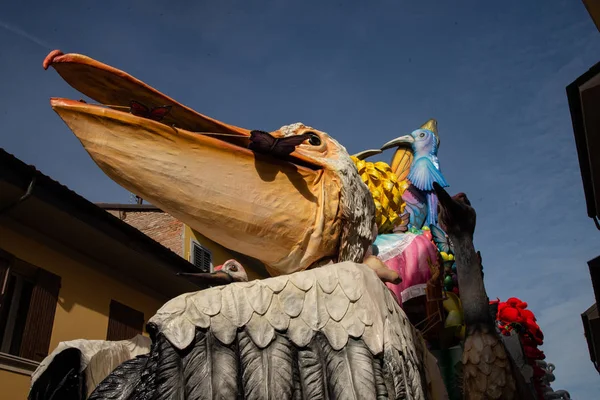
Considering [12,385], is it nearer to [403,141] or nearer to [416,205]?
[416,205]

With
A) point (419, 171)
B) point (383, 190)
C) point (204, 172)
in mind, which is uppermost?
point (419, 171)

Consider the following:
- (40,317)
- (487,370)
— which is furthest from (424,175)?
(40,317)

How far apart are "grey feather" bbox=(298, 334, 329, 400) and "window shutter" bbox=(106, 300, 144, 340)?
8.02 metres

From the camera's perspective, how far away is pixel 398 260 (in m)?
4.46

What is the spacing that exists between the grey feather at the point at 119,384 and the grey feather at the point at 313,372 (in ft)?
1.75

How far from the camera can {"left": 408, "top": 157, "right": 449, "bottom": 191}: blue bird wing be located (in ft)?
21.2

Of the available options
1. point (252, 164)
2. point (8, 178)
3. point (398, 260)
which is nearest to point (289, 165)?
point (252, 164)

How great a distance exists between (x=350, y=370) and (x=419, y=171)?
16.2 ft

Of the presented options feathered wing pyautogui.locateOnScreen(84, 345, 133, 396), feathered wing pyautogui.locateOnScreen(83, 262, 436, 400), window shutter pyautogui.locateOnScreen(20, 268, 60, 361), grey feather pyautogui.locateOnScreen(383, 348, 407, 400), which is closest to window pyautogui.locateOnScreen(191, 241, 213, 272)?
window shutter pyautogui.locateOnScreen(20, 268, 60, 361)

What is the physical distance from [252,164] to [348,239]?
510mm

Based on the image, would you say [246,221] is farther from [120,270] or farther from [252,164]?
[120,270]

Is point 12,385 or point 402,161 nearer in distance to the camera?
point 402,161

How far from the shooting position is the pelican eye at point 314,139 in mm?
2771

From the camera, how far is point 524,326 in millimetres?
5328
